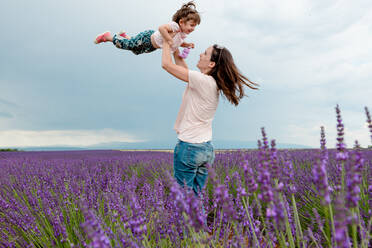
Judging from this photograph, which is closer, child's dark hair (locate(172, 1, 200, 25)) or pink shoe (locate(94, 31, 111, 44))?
child's dark hair (locate(172, 1, 200, 25))

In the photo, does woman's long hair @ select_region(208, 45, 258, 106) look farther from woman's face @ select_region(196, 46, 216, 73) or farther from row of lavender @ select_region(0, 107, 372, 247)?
row of lavender @ select_region(0, 107, 372, 247)

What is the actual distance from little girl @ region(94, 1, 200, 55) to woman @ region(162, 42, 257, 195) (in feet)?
2.22

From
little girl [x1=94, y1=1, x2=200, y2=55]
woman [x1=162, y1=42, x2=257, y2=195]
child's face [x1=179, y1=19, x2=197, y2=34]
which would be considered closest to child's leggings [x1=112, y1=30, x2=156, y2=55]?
little girl [x1=94, y1=1, x2=200, y2=55]

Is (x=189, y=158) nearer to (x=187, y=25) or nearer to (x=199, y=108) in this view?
(x=199, y=108)

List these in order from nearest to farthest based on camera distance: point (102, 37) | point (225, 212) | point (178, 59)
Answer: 1. point (225, 212)
2. point (178, 59)
3. point (102, 37)

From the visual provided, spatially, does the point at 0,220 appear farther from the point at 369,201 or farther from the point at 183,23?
the point at 369,201

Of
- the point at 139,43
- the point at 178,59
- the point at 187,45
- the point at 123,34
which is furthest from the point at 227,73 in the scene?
the point at 123,34

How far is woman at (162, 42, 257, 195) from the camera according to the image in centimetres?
222

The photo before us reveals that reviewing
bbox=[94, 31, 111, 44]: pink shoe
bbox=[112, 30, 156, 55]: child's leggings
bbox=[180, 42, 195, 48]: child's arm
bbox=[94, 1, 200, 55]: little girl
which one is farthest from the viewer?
bbox=[94, 31, 111, 44]: pink shoe

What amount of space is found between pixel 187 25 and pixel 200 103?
1.28 meters

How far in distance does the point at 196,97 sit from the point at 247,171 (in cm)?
135

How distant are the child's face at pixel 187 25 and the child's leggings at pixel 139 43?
1.67 feet

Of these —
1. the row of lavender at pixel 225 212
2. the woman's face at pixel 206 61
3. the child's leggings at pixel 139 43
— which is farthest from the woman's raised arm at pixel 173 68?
the child's leggings at pixel 139 43

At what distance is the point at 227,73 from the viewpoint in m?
2.39
